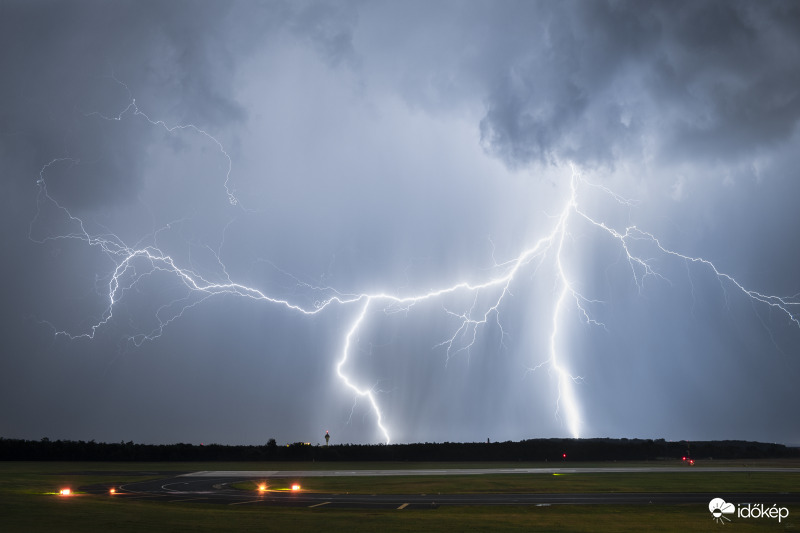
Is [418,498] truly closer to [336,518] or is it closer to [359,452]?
[336,518]

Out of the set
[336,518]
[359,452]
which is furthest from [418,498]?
[359,452]

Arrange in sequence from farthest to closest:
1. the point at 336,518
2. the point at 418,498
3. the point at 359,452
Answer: the point at 359,452
the point at 418,498
the point at 336,518

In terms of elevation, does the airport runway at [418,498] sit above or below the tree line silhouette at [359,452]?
below

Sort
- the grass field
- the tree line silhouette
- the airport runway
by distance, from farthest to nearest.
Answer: the tree line silhouette → the airport runway → the grass field

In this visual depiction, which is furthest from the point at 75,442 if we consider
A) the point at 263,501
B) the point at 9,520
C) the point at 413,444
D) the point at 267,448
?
the point at 9,520

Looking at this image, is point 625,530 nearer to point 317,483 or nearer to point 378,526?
point 378,526

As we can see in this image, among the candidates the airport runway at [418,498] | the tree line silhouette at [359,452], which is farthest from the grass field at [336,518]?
the tree line silhouette at [359,452]

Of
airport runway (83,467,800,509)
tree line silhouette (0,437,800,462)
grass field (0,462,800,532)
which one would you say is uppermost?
tree line silhouette (0,437,800,462)

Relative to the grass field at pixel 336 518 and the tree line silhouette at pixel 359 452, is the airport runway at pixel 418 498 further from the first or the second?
the tree line silhouette at pixel 359 452

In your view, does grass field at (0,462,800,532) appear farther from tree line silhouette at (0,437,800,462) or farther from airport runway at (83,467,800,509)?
tree line silhouette at (0,437,800,462)

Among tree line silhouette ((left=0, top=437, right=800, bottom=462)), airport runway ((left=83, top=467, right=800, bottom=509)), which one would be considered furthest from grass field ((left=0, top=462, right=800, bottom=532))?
tree line silhouette ((left=0, top=437, right=800, bottom=462))

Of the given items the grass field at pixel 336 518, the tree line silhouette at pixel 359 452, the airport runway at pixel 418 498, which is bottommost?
the grass field at pixel 336 518
